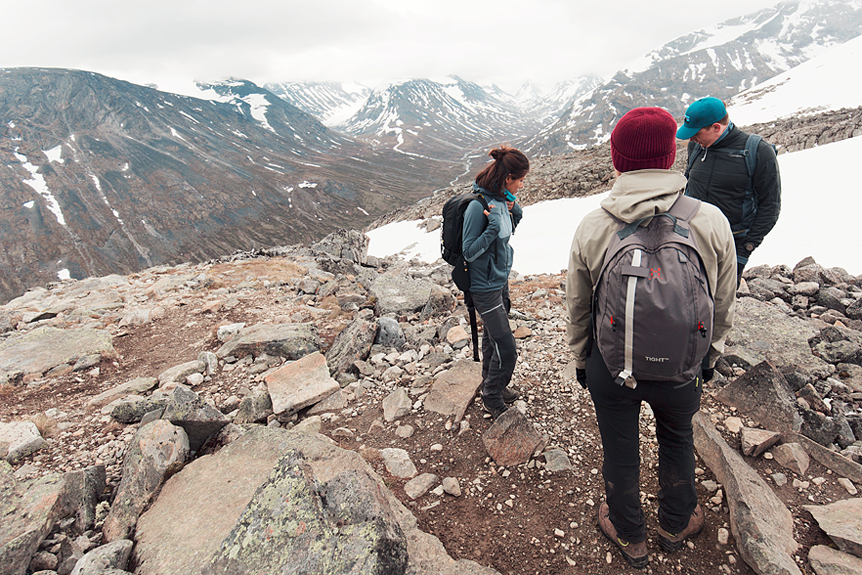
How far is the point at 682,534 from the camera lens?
330cm

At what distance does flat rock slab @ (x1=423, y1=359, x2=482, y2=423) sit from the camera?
5367 millimetres

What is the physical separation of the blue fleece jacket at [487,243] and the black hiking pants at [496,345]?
164 mm

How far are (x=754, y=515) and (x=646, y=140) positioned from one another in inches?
125

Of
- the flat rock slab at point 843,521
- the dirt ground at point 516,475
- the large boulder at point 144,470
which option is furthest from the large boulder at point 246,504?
the flat rock slab at point 843,521

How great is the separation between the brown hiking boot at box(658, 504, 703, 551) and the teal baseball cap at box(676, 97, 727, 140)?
3863 mm

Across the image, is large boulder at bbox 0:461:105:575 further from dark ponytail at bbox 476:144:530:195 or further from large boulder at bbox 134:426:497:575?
dark ponytail at bbox 476:144:530:195

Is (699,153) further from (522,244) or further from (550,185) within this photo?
(550,185)

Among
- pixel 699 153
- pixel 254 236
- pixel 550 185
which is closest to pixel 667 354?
pixel 699 153

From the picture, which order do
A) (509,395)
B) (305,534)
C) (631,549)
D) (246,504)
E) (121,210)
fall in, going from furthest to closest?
(121,210) → (509,395) → (246,504) → (631,549) → (305,534)

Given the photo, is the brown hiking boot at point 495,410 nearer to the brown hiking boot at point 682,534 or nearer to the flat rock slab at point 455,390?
the flat rock slab at point 455,390

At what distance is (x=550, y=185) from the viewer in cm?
3008

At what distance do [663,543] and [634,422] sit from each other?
4.11 ft

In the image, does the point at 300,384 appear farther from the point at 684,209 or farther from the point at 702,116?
the point at 702,116

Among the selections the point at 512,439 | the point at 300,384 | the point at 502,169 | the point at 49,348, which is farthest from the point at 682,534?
the point at 49,348
